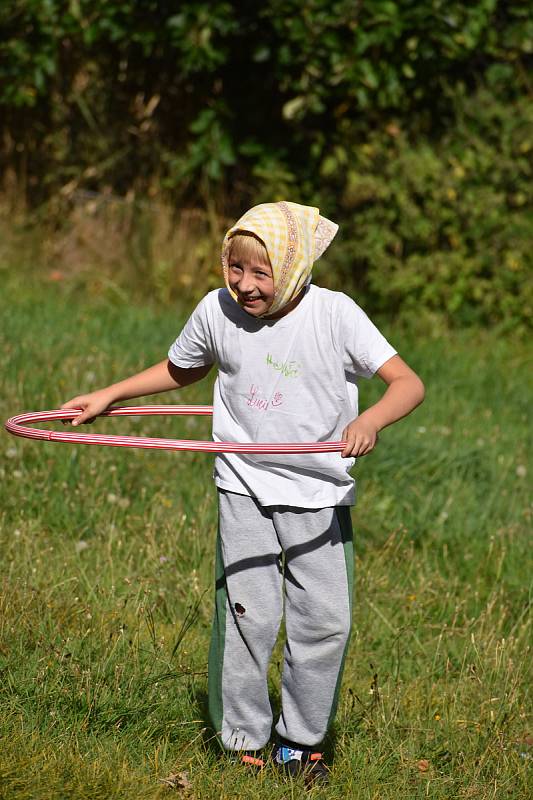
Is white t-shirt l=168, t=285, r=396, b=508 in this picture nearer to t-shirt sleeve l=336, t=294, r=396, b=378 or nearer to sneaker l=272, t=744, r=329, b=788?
t-shirt sleeve l=336, t=294, r=396, b=378

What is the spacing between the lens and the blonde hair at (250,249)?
9.93ft

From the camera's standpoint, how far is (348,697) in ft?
12.6

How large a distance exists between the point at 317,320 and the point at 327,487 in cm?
47

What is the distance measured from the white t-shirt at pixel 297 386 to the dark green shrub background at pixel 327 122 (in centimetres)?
488

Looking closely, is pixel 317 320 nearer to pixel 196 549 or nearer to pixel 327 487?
pixel 327 487

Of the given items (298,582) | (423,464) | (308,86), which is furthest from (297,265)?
(308,86)

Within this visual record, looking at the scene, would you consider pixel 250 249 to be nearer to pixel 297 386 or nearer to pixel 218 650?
pixel 297 386

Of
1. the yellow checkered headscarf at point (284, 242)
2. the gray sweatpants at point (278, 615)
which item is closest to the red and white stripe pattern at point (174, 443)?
the gray sweatpants at point (278, 615)

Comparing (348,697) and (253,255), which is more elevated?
(253,255)

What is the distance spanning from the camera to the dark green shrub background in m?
7.75

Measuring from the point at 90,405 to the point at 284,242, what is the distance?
0.75 meters

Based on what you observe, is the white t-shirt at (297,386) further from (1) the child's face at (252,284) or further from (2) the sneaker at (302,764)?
(2) the sneaker at (302,764)

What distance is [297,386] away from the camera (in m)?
3.11

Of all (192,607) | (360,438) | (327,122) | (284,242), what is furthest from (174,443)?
(327,122)
